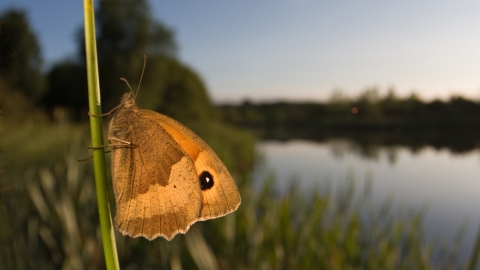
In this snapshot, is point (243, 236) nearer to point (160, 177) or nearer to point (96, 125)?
point (160, 177)

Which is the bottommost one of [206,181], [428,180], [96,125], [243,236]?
[428,180]

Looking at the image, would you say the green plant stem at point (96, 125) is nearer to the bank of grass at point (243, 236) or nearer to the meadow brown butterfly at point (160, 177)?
the meadow brown butterfly at point (160, 177)

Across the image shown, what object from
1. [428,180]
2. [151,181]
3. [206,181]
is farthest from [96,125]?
[428,180]

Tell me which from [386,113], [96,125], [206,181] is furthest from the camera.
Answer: [386,113]

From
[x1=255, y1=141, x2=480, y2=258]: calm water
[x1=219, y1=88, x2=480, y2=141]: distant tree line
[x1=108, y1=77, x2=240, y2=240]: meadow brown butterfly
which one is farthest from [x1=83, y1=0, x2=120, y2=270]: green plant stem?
[x1=255, y1=141, x2=480, y2=258]: calm water

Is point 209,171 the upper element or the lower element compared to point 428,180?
upper

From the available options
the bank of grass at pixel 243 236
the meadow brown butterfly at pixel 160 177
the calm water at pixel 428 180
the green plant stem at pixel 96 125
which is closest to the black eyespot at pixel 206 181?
the meadow brown butterfly at pixel 160 177
